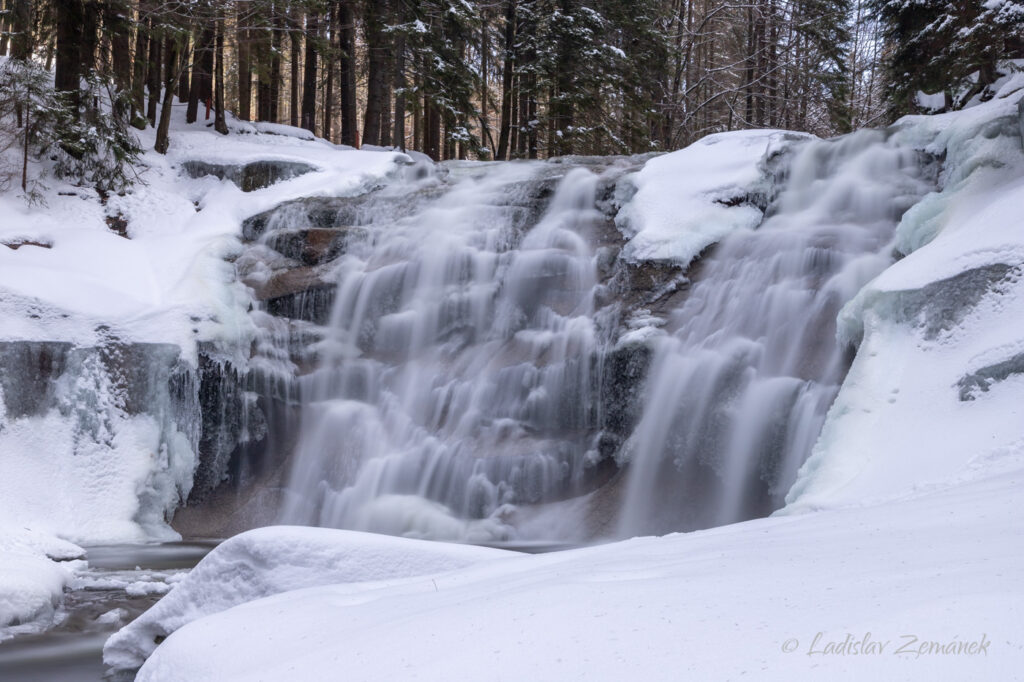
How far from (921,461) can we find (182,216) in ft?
32.1

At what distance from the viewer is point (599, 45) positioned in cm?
1838

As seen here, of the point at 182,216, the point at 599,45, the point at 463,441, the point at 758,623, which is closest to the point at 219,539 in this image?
the point at 463,441

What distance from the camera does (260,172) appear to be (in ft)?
40.6

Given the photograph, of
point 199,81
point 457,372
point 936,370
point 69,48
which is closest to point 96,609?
point 457,372

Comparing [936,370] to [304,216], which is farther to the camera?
[304,216]

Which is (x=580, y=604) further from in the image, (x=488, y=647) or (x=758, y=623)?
(x=758, y=623)

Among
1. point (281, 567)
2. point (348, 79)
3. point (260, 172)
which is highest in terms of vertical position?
point (348, 79)

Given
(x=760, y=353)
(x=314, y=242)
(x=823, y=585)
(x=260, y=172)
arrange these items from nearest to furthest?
1. (x=823, y=585)
2. (x=760, y=353)
3. (x=314, y=242)
4. (x=260, y=172)

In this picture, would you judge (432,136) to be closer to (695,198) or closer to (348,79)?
(348,79)

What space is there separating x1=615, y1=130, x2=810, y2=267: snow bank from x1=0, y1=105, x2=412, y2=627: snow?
408cm

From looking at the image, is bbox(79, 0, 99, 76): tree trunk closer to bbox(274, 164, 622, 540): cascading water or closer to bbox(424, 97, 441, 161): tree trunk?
bbox(274, 164, 622, 540): cascading water

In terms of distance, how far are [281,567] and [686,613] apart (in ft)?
7.81

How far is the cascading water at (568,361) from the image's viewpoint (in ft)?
23.8

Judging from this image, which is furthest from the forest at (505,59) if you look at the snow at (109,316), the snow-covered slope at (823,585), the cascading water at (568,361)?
the snow-covered slope at (823,585)
